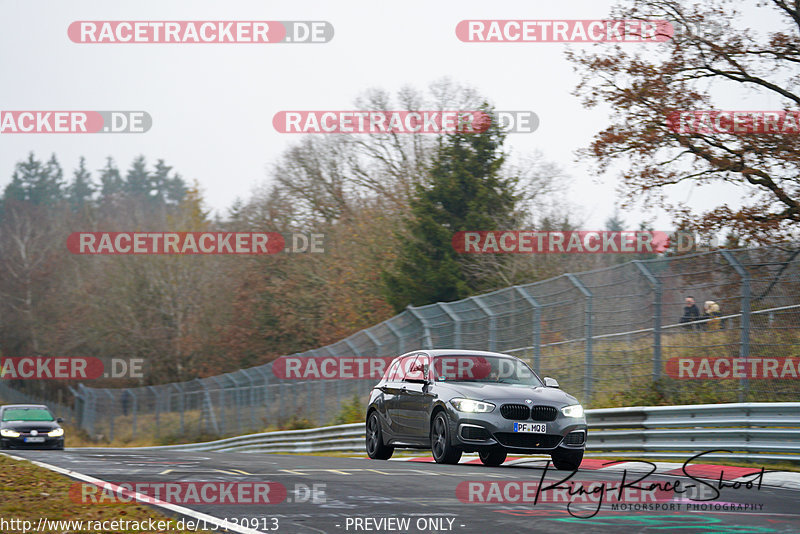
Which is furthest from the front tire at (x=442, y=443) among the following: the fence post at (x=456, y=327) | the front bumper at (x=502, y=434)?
the fence post at (x=456, y=327)

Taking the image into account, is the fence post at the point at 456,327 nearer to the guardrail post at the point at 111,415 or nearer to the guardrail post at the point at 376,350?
the guardrail post at the point at 376,350

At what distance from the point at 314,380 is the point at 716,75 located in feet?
41.0

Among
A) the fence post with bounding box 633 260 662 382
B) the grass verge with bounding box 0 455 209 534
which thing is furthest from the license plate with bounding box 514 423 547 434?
the grass verge with bounding box 0 455 209 534

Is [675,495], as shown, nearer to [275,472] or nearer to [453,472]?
[453,472]

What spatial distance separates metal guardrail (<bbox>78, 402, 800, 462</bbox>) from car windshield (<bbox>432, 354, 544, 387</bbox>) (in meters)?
1.86

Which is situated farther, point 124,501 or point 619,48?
point 619,48

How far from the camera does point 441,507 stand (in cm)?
829

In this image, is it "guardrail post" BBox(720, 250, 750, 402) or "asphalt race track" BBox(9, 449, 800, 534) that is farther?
"guardrail post" BBox(720, 250, 750, 402)

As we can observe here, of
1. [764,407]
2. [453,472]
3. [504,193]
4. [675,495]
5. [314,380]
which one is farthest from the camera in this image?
[504,193]

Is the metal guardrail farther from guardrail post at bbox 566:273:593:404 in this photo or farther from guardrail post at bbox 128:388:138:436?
guardrail post at bbox 128:388:138:436

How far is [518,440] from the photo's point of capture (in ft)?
41.1

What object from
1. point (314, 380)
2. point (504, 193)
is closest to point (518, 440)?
point (314, 380)

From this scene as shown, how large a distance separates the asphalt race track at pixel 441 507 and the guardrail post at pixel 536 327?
539 centimetres

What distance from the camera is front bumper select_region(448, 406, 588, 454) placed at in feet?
40.9
